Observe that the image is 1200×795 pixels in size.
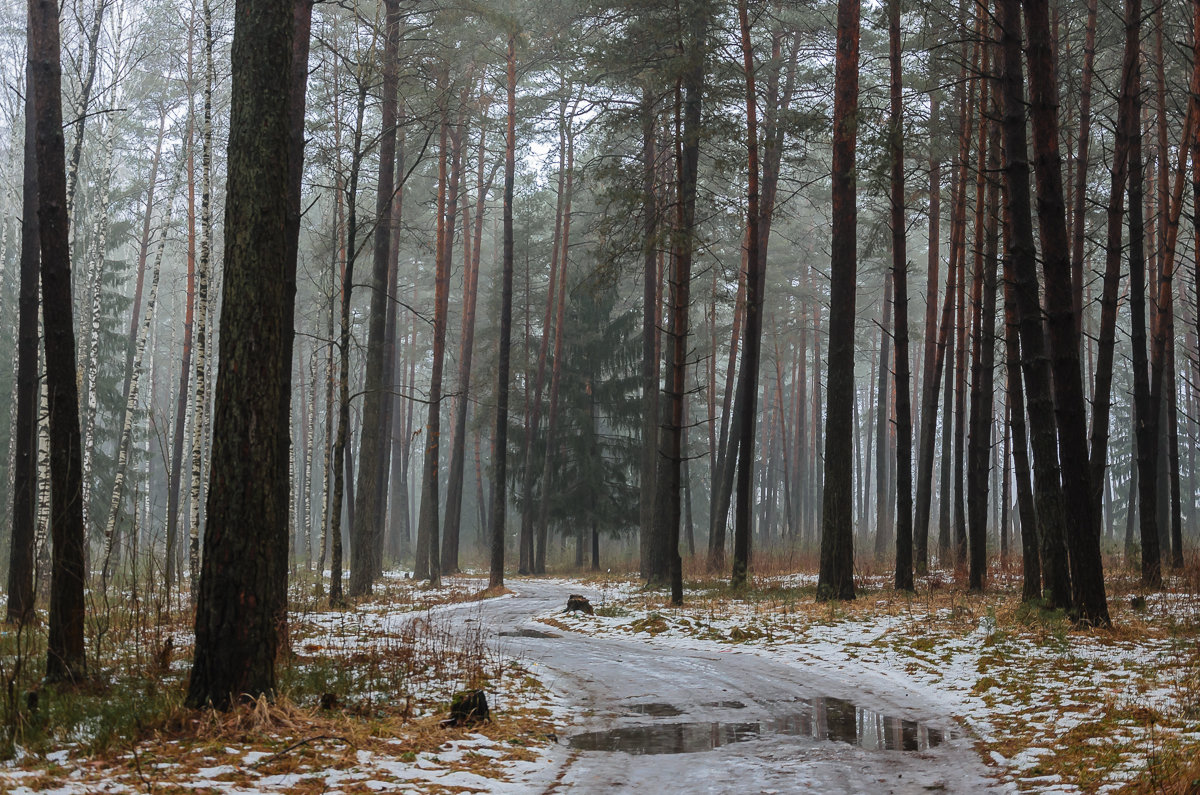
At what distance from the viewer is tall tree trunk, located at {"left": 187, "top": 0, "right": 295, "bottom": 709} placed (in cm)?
574

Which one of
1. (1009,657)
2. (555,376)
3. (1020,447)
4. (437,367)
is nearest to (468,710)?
(1009,657)

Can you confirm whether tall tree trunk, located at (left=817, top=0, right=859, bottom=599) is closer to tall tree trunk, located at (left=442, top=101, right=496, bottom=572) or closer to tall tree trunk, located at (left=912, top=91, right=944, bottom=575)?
tall tree trunk, located at (left=912, top=91, right=944, bottom=575)

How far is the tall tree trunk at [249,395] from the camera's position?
5.74 m

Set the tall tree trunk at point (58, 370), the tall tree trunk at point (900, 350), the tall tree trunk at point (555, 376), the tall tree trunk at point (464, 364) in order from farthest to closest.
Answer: the tall tree trunk at point (555, 376)
the tall tree trunk at point (464, 364)
the tall tree trunk at point (900, 350)
the tall tree trunk at point (58, 370)

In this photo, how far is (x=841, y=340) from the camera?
14.2m

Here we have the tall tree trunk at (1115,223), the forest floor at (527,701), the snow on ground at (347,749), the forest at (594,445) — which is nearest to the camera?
the snow on ground at (347,749)

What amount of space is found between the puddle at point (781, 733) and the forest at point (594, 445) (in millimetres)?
46

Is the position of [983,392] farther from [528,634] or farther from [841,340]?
[528,634]

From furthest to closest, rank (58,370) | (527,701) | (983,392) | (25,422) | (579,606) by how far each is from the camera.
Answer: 1. (983,392)
2. (579,606)
3. (25,422)
4. (527,701)
5. (58,370)

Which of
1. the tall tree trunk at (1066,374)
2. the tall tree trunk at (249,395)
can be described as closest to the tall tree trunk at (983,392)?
the tall tree trunk at (1066,374)

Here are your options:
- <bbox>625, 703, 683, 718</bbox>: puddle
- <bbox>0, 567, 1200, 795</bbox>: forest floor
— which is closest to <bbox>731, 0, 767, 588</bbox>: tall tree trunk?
<bbox>0, 567, 1200, 795</bbox>: forest floor

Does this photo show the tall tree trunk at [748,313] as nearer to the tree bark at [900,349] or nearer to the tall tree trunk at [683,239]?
the tall tree trunk at [683,239]

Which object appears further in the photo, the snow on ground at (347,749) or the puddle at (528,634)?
the puddle at (528,634)

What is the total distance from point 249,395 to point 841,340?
1050 centimetres
